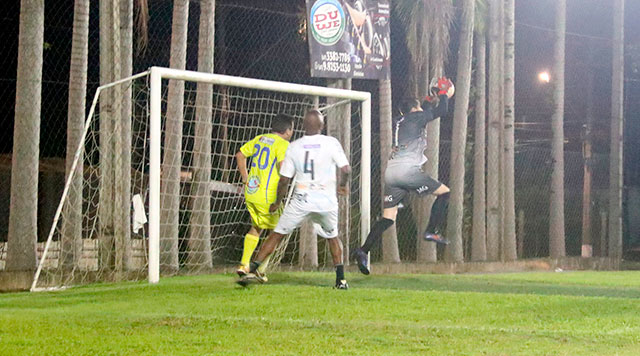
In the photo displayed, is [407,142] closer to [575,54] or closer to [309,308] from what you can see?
[309,308]

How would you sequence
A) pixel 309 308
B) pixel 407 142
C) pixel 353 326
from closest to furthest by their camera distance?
pixel 353 326 → pixel 309 308 → pixel 407 142

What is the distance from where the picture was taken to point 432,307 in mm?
9586

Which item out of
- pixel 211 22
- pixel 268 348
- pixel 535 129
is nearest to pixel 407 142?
pixel 211 22

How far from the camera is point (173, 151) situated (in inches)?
629

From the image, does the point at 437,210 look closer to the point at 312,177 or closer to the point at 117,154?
the point at 312,177

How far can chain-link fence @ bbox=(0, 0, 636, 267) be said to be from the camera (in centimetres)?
1833

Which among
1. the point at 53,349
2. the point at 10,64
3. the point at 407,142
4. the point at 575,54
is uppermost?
the point at 575,54

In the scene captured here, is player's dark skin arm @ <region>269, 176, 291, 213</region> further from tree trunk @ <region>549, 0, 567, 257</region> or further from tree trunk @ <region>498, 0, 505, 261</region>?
tree trunk @ <region>549, 0, 567, 257</region>

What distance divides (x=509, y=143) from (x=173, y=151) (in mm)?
8009

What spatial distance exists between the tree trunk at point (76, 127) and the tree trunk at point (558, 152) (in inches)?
453

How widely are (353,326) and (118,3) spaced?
8.61m

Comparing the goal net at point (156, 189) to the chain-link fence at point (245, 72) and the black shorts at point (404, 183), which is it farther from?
the chain-link fence at point (245, 72)

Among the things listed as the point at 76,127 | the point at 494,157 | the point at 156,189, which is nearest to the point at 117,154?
the point at 76,127

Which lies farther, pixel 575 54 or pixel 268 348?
pixel 575 54
